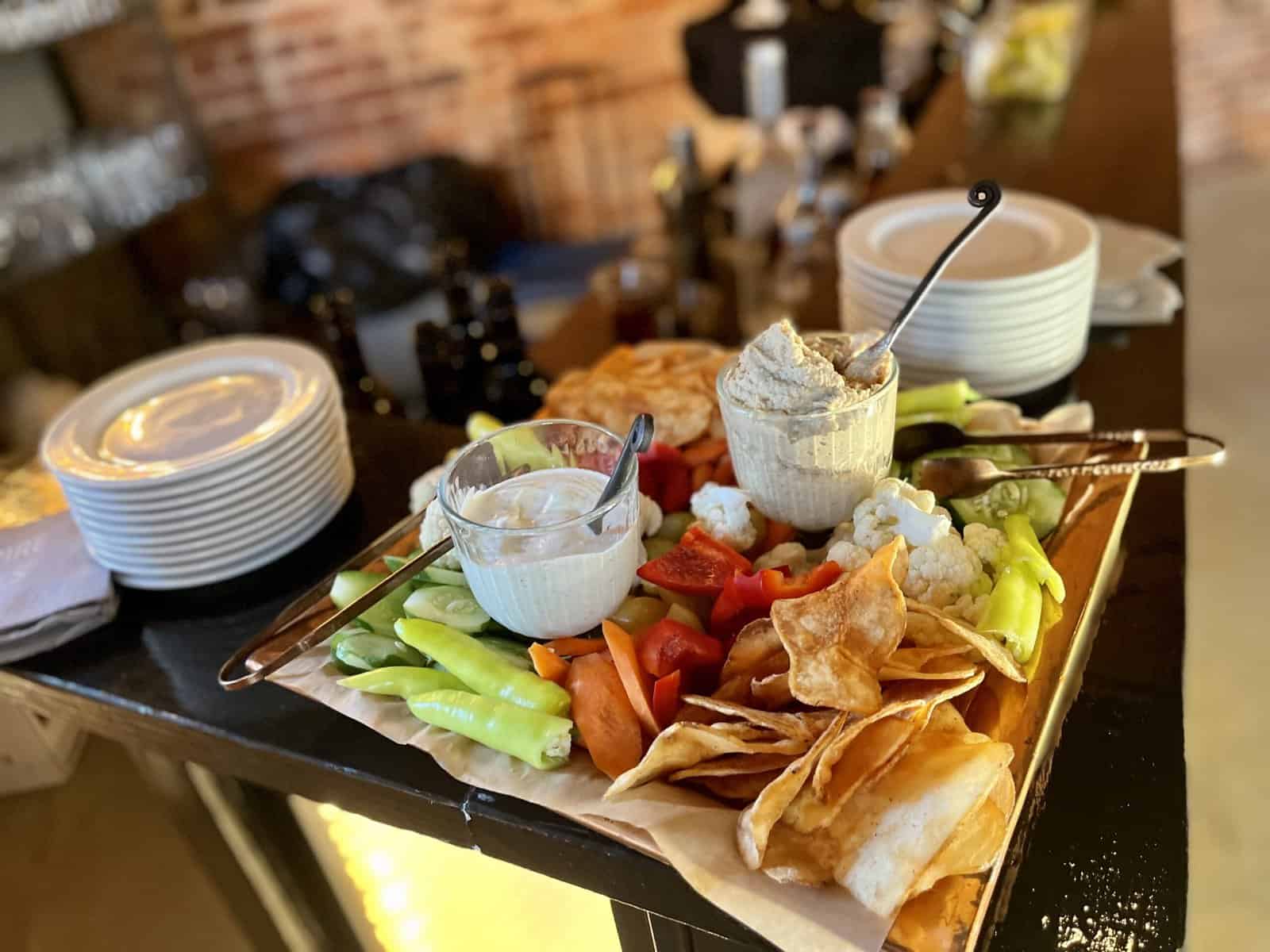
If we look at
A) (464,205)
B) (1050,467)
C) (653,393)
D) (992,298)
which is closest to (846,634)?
(1050,467)

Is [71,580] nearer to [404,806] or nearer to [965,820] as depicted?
[404,806]

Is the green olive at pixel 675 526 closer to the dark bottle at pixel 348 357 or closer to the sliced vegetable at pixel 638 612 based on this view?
the sliced vegetable at pixel 638 612

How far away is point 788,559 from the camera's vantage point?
851 mm

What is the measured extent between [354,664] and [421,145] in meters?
3.36

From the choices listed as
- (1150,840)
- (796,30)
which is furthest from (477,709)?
(796,30)

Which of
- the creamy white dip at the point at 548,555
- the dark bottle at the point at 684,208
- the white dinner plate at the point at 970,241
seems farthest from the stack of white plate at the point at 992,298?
the dark bottle at the point at 684,208

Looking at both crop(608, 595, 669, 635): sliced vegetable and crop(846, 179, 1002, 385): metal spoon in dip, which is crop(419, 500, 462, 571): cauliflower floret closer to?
crop(608, 595, 669, 635): sliced vegetable

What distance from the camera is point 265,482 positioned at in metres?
1.04

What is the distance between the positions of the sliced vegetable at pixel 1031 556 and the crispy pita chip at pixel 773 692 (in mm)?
226

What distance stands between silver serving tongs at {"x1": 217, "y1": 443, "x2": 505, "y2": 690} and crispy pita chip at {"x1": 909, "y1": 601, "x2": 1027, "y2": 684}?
14.4 inches

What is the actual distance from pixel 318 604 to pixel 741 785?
16.8 inches

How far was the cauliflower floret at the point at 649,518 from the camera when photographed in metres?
0.91

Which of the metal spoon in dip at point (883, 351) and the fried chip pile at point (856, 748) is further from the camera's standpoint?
the metal spoon in dip at point (883, 351)

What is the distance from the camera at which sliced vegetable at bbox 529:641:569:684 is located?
0.78 m
